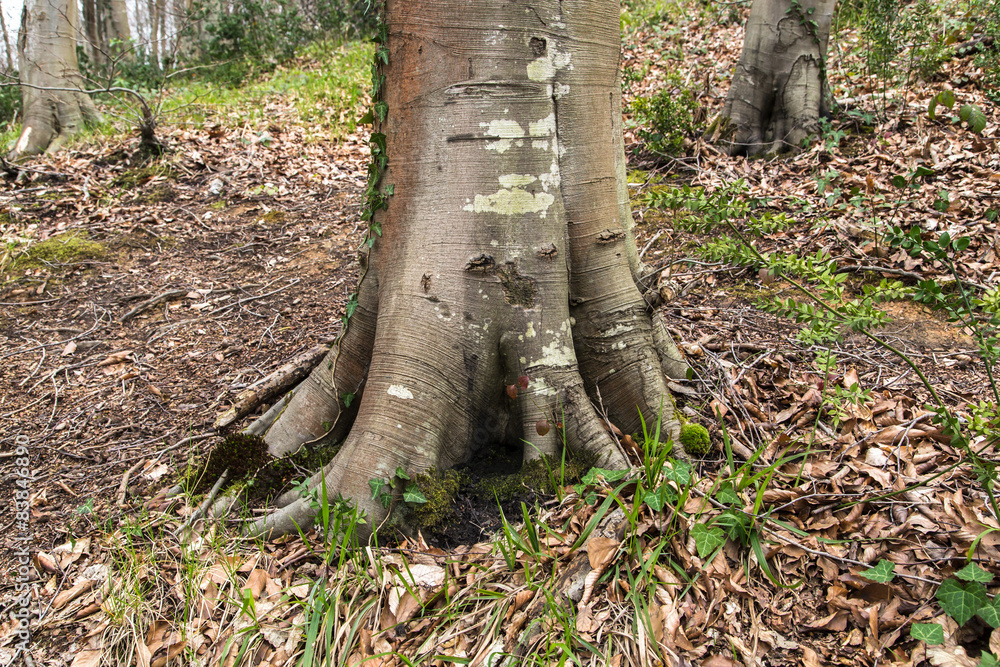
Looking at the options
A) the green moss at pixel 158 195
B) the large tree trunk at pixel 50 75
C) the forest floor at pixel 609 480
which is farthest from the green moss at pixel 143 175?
the large tree trunk at pixel 50 75

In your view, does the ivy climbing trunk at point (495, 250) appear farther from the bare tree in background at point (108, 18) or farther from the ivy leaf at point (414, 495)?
the bare tree in background at point (108, 18)

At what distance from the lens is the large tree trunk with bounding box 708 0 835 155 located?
517 cm

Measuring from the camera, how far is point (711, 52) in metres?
8.26

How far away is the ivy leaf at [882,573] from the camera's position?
175 cm

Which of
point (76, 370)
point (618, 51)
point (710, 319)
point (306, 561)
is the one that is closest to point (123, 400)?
point (76, 370)

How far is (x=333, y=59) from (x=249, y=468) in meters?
10.8

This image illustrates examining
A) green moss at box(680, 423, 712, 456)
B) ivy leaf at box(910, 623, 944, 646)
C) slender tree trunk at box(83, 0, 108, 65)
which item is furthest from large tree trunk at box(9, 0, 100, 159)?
ivy leaf at box(910, 623, 944, 646)

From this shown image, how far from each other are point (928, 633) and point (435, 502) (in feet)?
5.23

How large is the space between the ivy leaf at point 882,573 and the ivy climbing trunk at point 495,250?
823 millimetres

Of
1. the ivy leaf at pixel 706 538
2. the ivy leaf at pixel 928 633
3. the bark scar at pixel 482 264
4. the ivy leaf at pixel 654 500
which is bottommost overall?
the ivy leaf at pixel 928 633

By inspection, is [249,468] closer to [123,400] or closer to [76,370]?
[123,400]

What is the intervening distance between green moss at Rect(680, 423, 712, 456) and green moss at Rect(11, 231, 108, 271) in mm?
4747

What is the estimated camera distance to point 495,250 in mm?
2273

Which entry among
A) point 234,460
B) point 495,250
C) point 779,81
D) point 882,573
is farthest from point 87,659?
point 779,81
